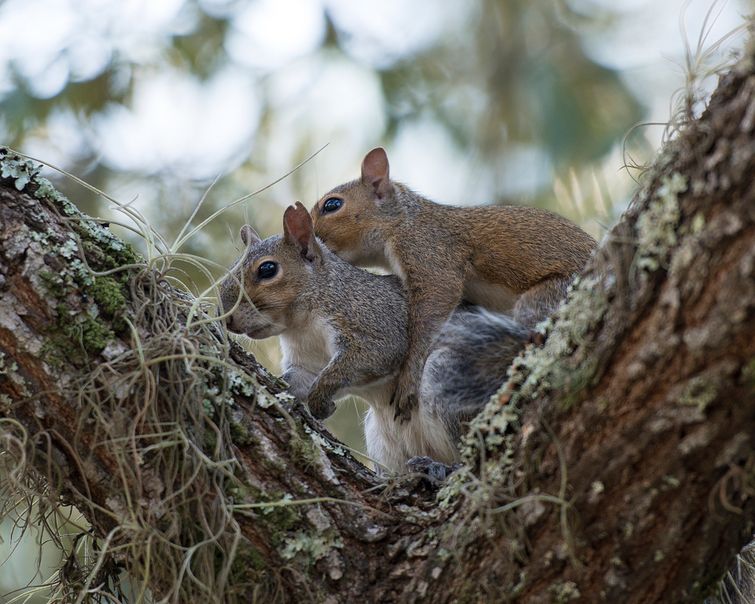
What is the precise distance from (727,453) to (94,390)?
4.02ft

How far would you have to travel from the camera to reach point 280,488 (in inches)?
81.0

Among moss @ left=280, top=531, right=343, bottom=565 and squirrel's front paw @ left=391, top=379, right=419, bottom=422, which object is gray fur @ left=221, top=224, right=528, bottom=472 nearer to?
A: squirrel's front paw @ left=391, top=379, right=419, bottom=422

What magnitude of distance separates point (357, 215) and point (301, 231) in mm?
363

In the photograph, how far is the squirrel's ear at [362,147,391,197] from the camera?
3.65m

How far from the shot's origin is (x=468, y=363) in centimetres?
253

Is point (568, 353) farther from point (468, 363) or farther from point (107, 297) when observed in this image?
point (107, 297)

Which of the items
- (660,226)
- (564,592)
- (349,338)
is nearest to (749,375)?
(660,226)

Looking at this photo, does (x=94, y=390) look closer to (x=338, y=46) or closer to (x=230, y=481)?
(x=230, y=481)

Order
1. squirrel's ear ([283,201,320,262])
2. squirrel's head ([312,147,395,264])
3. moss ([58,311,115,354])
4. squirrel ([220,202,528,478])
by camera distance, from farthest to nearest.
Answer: squirrel's head ([312,147,395,264]), squirrel's ear ([283,201,320,262]), squirrel ([220,202,528,478]), moss ([58,311,115,354])

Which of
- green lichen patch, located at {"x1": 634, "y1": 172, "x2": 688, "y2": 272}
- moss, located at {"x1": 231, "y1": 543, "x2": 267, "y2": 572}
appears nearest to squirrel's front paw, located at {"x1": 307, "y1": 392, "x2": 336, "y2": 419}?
moss, located at {"x1": 231, "y1": 543, "x2": 267, "y2": 572}

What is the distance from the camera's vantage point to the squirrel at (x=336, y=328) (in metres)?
2.91

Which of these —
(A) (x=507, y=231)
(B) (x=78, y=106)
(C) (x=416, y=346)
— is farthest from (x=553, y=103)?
(B) (x=78, y=106)

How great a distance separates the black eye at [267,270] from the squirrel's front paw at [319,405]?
1.56 feet

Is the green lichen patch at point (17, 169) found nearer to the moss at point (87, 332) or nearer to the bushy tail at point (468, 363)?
the moss at point (87, 332)
